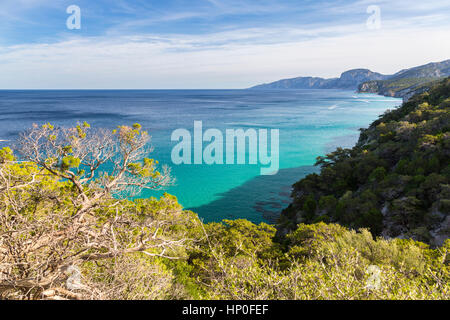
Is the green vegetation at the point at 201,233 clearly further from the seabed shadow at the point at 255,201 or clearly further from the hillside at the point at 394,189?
the seabed shadow at the point at 255,201

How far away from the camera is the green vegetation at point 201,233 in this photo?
25.2ft

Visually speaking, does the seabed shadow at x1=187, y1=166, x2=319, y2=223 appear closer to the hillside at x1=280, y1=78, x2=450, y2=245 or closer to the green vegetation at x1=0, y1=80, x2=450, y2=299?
the hillside at x1=280, y1=78, x2=450, y2=245

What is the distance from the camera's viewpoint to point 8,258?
26.2 ft

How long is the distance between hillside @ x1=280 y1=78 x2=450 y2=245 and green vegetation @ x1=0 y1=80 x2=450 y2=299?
117 millimetres

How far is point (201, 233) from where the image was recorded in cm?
1992

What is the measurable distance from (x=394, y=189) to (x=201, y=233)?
16.4 m

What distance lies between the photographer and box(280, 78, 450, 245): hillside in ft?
63.3

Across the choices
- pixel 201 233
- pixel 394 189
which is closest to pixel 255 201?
pixel 201 233

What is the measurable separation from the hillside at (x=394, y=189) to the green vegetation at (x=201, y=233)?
0.38ft

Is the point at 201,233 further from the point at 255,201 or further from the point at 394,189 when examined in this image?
the point at 394,189

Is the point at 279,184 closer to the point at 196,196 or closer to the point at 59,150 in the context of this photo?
the point at 196,196

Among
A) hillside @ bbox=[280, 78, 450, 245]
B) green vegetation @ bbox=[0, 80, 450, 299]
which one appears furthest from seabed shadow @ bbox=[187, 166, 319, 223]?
green vegetation @ bbox=[0, 80, 450, 299]

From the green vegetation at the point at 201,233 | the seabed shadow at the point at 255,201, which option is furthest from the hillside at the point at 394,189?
the seabed shadow at the point at 255,201
